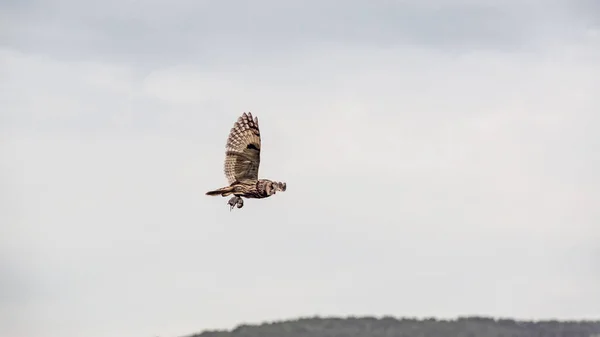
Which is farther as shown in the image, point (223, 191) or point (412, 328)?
point (412, 328)

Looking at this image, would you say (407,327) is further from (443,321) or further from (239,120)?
(239,120)

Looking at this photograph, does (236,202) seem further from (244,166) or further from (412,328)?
(412,328)

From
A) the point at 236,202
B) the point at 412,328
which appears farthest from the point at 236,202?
the point at 412,328

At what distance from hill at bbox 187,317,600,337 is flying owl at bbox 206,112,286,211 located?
82068mm

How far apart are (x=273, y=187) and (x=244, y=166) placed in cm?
348

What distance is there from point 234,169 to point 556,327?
316 feet

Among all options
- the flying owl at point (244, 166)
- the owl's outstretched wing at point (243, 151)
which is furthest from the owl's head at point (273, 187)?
the owl's outstretched wing at point (243, 151)

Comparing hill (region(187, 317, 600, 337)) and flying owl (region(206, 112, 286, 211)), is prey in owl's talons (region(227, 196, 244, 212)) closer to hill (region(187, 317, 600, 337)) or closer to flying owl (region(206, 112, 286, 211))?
flying owl (region(206, 112, 286, 211))

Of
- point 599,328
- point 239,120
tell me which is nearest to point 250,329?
point 599,328

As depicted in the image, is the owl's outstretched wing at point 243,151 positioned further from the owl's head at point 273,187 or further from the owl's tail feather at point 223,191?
the owl's head at point 273,187

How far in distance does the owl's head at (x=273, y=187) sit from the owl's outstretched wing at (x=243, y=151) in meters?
1.96

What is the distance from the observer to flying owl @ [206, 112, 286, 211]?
5856 cm

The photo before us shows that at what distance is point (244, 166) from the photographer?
60.9m

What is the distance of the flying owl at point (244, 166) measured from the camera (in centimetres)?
5856
